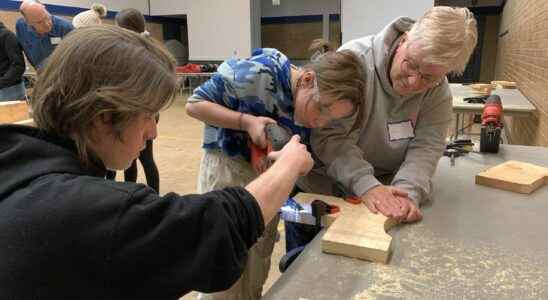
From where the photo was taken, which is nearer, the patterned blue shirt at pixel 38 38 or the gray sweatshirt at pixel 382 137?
the gray sweatshirt at pixel 382 137

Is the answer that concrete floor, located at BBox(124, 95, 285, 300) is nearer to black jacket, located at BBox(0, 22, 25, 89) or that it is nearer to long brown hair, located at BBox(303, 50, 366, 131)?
black jacket, located at BBox(0, 22, 25, 89)

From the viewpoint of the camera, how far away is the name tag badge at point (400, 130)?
159cm

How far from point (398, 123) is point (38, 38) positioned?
3.31 m

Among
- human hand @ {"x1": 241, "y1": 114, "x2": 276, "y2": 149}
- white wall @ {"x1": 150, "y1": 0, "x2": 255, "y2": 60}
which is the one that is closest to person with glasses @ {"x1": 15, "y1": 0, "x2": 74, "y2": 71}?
human hand @ {"x1": 241, "y1": 114, "x2": 276, "y2": 149}

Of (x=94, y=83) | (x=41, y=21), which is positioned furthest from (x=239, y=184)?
(x=41, y=21)

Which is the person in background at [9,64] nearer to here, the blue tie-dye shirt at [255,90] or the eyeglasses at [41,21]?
the eyeglasses at [41,21]

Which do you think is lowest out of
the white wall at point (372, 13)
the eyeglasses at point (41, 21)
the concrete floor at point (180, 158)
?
the concrete floor at point (180, 158)

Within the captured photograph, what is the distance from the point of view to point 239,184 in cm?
160

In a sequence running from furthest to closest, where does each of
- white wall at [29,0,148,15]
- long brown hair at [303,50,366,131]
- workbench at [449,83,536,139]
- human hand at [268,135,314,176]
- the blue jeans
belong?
white wall at [29,0,148,15] < the blue jeans < workbench at [449,83,536,139] < long brown hair at [303,50,366,131] < human hand at [268,135,314,176]

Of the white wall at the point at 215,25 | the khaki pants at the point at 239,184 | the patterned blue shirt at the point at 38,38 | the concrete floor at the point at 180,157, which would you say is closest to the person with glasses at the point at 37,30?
the patterned blue shirt at the point at 38,38

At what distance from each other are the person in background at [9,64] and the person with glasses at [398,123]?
125 inches

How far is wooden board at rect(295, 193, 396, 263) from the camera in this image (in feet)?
3.45

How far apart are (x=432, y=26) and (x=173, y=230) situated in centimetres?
104

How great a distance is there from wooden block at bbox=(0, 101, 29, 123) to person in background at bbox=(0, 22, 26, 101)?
1.07 metres
